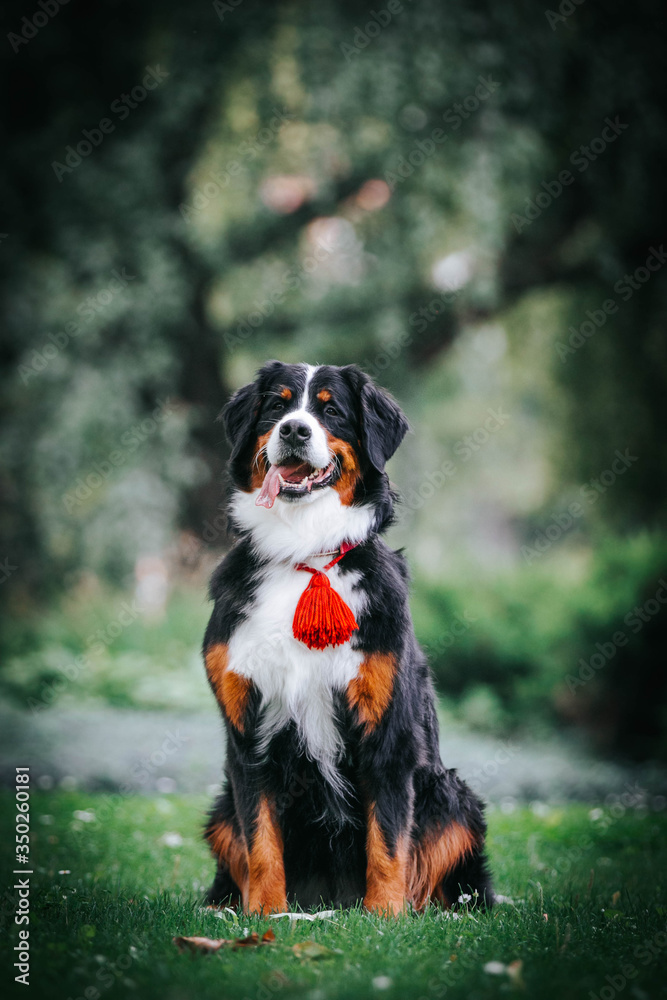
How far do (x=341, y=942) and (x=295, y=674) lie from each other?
96cm

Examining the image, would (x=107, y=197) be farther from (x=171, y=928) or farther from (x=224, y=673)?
(x=171, y=928)

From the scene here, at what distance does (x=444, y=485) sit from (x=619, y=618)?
6.46m

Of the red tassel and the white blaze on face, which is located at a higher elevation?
the white blaze on face

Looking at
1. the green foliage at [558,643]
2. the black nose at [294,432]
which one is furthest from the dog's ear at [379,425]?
the green foliage at [558,643]

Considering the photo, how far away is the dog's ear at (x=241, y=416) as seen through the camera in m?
3.89

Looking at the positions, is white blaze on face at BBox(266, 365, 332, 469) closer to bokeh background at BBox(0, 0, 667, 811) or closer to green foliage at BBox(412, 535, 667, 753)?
green foliage at BBox(412, 535, 667, 753)

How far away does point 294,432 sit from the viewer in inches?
140

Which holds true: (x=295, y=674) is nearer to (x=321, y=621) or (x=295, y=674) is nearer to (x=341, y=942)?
(x=321, y=621)

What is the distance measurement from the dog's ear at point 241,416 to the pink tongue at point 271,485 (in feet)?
0.87

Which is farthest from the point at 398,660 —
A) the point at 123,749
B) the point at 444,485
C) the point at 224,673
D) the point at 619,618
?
the point at 444,485

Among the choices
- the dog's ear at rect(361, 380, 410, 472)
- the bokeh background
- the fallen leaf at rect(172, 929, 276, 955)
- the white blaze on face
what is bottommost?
the fallen leaf at rect(172, 929, 276, 955)

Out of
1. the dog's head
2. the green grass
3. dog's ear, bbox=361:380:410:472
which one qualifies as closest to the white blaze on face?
the dog's head

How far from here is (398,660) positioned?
11.4 ft

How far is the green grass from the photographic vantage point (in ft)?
8.54
